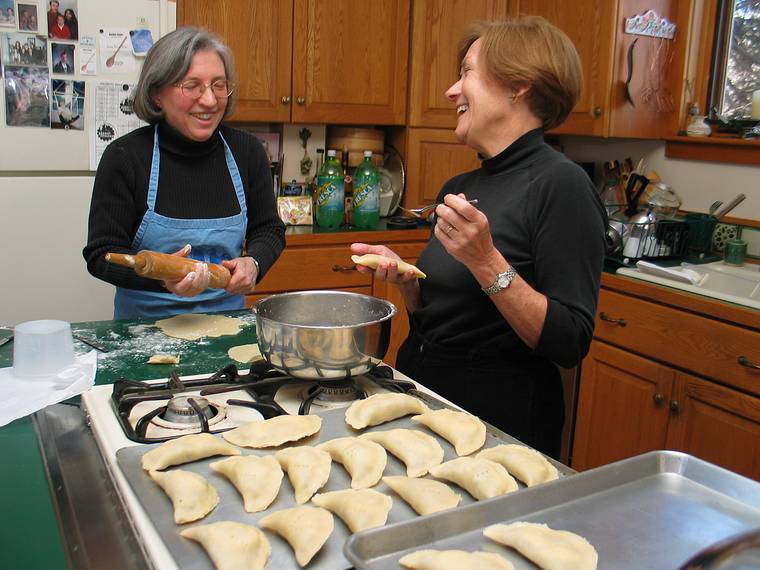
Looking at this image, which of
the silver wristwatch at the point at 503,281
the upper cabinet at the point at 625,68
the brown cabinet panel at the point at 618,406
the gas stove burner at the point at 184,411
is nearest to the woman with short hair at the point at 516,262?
the silver wristwatch at the point at 503,281

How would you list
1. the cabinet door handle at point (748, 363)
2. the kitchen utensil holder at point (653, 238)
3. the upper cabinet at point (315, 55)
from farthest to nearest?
the upper cabinet at point (315, 55) < the kitchen utensil holder at point (653, 238) < the cabinet door handle at point (748, 363)

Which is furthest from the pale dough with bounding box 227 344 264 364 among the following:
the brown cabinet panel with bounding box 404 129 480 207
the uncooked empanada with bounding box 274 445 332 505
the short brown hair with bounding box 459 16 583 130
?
the brown cabinet panel with bounding box 404 129 480 207

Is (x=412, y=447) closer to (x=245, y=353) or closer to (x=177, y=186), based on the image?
(x=245, y=353)

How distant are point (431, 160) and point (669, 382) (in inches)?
59.9

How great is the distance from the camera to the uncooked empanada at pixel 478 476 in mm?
949

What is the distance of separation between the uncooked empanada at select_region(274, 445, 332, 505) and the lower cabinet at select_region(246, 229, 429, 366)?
1.93 metres

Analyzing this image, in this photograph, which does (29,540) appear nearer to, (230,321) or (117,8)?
(230,321)

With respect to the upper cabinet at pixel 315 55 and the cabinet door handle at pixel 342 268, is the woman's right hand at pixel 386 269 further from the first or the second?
the upper cabinet at pixel 315 55

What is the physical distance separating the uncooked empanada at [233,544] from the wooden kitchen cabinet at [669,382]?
5.88ft

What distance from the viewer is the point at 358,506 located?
0.88 metres

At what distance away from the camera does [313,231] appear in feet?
10.2

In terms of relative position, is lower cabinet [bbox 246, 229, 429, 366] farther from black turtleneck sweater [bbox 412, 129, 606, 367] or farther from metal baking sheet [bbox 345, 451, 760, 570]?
metal baking sheet [bbox 345, 451, 760, 570]

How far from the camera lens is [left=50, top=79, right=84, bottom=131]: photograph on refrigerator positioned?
8.24ft

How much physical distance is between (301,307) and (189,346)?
298 mm
